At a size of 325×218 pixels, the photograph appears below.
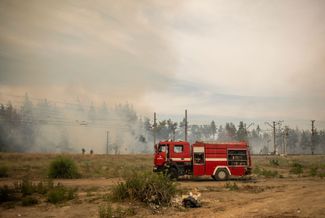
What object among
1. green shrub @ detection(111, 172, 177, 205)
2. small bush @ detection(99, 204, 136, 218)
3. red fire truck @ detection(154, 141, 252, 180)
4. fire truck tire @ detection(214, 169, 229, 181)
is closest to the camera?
small bush @ detection(99, 204, 136, 218)

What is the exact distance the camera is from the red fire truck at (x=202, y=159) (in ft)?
89.1

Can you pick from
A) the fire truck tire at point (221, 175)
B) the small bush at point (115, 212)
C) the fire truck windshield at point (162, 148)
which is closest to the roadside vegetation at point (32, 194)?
the small bush at point (115, 212)

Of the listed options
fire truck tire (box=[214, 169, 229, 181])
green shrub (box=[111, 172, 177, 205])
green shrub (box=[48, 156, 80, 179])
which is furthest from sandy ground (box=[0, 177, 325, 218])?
green shrub (box=[48, 156, 80, 179])

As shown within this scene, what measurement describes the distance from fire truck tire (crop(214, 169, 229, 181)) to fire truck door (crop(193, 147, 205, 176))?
1.26 metres

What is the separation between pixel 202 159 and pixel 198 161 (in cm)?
39

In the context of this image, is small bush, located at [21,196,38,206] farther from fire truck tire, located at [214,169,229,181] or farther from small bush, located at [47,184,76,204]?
fire truck tire, located at [214,169,229,181]

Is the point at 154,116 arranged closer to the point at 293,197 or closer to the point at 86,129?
the point at 86,129

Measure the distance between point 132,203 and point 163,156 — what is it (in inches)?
481

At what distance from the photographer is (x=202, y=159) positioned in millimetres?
27609

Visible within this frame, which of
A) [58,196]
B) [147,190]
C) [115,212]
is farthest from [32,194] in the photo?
[115,212]

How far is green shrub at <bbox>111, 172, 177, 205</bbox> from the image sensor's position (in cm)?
1514

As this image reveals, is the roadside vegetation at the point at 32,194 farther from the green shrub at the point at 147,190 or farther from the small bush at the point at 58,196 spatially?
the green shrub at the point at 147,190

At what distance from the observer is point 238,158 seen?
1115 inches

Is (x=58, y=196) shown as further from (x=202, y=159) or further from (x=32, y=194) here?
(x=202, y=159)
